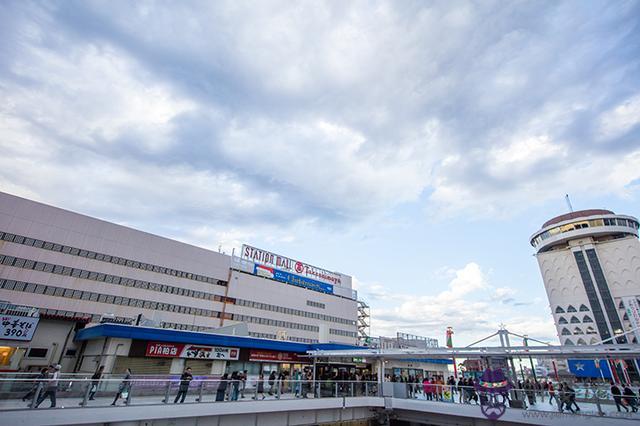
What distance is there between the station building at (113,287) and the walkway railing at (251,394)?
31.1 ft

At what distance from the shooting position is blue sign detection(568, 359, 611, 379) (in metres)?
53.7

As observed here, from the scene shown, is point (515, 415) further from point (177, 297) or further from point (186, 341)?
point (177, 297)

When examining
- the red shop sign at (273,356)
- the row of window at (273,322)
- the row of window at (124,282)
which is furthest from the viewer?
the row of window at (273,322)

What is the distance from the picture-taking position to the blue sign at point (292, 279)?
54094mm

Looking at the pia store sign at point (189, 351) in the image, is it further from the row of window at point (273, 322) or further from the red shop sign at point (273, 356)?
the row of window at point (273, 322)

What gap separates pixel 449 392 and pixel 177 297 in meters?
34.2

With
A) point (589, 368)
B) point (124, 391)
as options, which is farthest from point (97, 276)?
point (589, 368)

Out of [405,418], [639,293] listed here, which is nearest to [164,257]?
[405,418]

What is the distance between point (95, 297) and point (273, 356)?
69.5 ft

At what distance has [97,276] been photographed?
35031mm

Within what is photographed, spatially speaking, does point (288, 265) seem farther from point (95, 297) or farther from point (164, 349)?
point (164, 349)

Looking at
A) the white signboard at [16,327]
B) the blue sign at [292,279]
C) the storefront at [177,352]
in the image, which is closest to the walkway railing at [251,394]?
the storefront at [177,352]

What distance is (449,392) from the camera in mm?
19797
